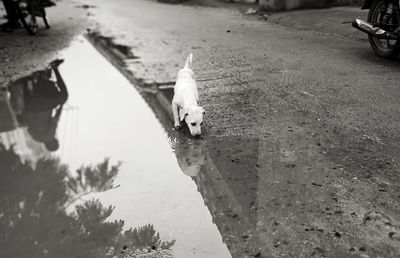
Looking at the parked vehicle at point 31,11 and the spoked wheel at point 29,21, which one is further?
the parked vehicle at point 31,11

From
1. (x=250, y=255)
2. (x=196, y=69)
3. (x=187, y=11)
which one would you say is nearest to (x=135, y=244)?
(x=250, y=255)

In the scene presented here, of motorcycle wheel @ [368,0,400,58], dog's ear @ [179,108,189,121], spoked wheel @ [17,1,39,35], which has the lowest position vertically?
spoked wheel @ [17,1,39,35]

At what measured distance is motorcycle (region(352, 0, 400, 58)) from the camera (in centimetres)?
636

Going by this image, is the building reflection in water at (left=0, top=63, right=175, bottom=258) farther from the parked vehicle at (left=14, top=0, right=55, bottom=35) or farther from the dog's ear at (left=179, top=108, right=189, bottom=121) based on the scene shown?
the parked vehicle at (left=14, top=0, right=55, bottom=35)

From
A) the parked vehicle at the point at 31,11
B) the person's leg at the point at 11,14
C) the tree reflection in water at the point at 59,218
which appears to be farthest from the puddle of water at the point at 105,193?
the person's leg at the point at 11,14

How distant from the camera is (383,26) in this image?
6.49 meters

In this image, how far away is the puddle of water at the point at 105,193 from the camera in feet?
8.66

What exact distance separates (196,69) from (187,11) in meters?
10.6

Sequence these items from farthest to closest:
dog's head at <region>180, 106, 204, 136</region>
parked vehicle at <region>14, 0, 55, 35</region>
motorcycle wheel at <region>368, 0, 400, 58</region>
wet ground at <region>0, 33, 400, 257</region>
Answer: parked vehicle at <region>14, 0, 55, 35</region> < motorcycle wheel at <region>368, 0, 400, 58</region> < dog's head at <region>180, 106, 204, 136</region> < wet ground at <region>0, 33, 400, 257</region>

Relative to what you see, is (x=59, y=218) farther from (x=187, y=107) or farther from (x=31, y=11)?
(x=31, y=11)

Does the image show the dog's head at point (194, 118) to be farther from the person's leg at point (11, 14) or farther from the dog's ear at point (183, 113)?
the person's leg at point (11, 14)

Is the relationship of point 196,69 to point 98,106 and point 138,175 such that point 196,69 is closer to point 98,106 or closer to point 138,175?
point 98,106

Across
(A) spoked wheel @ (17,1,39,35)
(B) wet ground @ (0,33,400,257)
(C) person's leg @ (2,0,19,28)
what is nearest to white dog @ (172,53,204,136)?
(B) wet ground @ (0,33,400,257)

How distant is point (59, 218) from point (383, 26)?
5.90m
